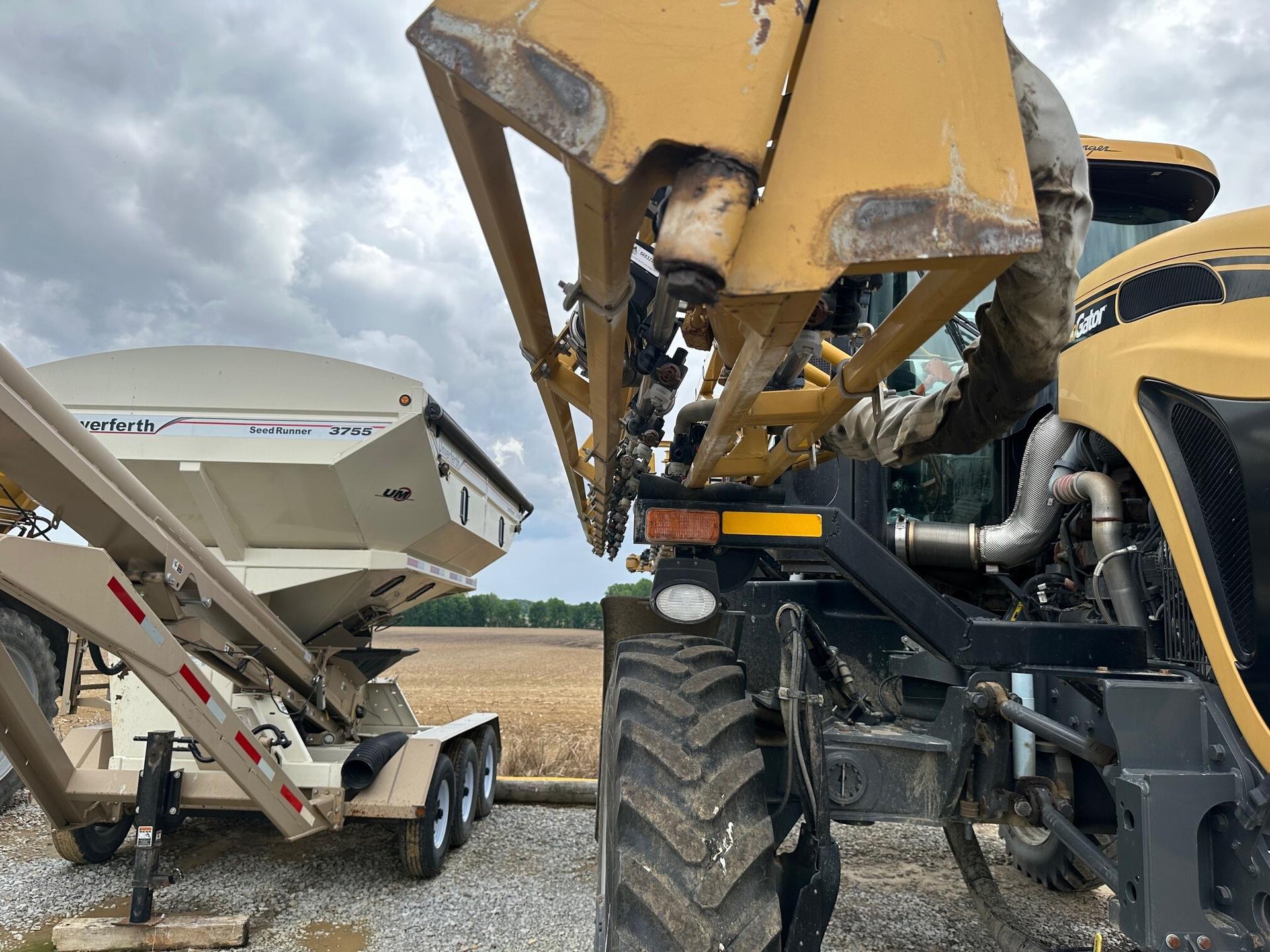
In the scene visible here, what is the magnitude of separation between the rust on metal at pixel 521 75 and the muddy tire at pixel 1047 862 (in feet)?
13.4

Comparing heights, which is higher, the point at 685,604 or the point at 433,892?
the point at 685,604

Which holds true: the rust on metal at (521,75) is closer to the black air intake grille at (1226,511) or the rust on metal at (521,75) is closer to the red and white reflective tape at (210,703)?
the black air intake grille at (1226,511)

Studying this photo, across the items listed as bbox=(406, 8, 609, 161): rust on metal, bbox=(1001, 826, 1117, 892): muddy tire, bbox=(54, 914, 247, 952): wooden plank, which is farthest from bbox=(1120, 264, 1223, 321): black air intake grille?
bbox=(54, 914, 247, 952): wooden plank

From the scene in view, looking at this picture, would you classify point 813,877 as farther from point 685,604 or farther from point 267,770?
point 267,770

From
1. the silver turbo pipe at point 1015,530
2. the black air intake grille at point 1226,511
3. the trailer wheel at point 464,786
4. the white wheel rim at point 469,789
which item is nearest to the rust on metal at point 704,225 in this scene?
the black air intake grille at point 1226,511

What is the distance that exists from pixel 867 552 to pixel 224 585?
2.81 meters

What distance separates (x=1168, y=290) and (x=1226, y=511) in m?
0.67

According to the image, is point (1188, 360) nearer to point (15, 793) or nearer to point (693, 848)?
point (693, 848)

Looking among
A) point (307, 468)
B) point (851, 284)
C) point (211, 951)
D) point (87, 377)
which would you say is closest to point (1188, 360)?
point (851, 284)

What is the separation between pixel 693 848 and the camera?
2.01 metres

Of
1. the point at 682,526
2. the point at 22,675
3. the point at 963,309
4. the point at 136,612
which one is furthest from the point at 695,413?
the point at 22,675

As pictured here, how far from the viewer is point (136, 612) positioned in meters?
3.24

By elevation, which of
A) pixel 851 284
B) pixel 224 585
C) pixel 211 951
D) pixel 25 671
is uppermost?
pixel 851 284

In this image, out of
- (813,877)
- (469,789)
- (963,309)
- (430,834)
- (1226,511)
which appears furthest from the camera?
(469,789)
